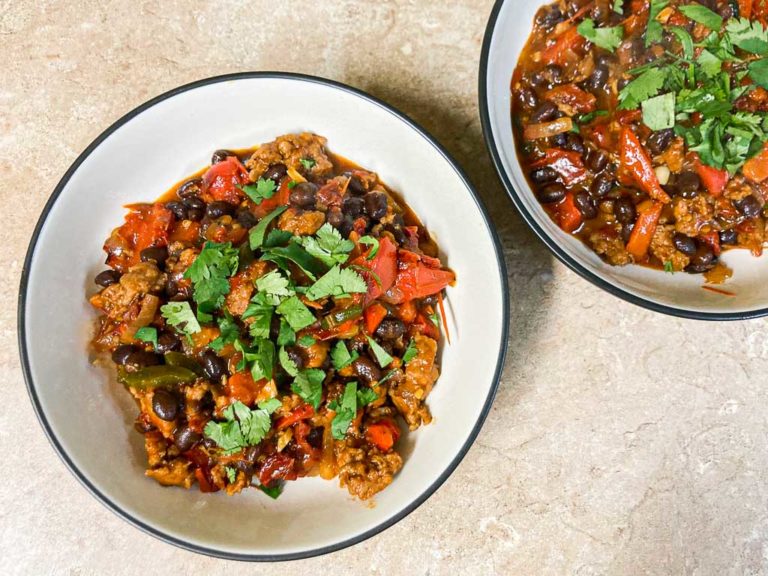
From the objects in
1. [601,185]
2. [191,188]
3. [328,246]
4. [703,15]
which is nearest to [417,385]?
[328,246]

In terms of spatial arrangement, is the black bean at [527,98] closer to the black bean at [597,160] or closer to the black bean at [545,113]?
the black bean at [545,113]

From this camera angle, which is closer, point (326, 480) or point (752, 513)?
point (326, 480)

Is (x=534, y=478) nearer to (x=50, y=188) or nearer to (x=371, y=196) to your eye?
(x=371, y=196)

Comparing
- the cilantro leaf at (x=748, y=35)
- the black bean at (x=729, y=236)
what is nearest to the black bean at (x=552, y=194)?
the black bean at (x=729, y=236)

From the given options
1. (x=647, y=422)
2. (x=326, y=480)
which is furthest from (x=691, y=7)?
(x=326, y=480)

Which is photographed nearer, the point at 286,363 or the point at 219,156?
the point at 286,363

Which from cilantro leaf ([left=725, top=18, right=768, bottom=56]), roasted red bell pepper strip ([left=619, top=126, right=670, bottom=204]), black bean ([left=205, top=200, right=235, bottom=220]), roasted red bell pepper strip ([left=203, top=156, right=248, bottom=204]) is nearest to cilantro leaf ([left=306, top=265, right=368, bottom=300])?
black bean ([left=205, top=200, right=235, bottom=220])

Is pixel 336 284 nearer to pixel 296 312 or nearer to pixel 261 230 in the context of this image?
pixel 296 312
